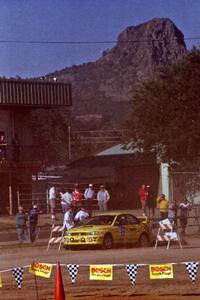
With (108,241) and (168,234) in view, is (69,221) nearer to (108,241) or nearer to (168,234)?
(108,241)

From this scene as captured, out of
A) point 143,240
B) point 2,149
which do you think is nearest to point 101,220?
point 143,240

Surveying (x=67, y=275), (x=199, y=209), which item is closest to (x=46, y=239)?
(x=199, y=209)

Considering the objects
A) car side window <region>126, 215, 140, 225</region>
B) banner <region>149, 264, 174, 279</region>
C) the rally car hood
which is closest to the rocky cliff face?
car side window <region>126, 215, 140, 225</region>

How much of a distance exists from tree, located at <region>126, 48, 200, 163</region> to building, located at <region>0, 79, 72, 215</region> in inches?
208

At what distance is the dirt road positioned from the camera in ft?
60.0

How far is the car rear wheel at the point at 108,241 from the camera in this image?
29.0m

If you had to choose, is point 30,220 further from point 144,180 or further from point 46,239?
point 144,180

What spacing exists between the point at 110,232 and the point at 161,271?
1295cm

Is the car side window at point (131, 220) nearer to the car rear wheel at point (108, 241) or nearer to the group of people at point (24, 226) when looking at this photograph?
the car rear wheel at point (108, 241)

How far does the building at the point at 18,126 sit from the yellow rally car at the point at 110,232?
15883 mm

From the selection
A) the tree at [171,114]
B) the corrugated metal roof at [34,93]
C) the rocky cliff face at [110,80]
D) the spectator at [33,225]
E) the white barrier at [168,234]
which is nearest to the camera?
the white barrier at [168,234]

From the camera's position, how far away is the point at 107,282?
2061cm

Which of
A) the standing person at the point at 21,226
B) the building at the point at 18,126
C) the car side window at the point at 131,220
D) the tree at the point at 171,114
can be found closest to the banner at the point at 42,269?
the car side window at the point at 131,220

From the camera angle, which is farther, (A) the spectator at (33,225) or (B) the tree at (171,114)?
(B) the tree at (171,114)
